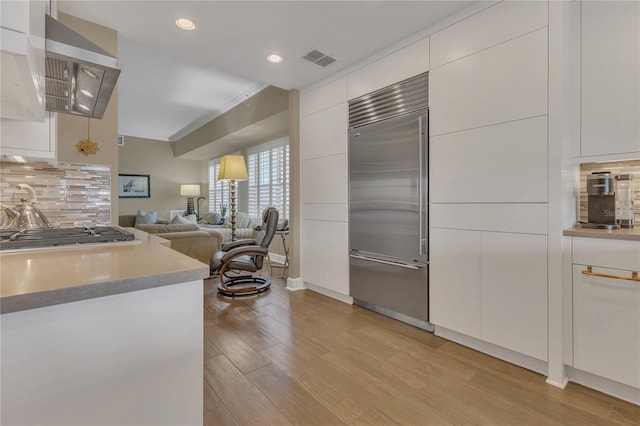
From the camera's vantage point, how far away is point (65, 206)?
7.86 feet

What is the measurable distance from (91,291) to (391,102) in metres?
2.68

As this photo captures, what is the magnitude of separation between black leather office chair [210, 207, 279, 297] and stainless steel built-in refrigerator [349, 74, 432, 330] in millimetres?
1174

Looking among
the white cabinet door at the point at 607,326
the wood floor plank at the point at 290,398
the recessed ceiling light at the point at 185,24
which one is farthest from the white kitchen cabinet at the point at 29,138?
the white cabinet door at the point at 607,326

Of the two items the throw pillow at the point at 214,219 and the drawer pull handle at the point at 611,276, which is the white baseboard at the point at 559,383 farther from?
the throw pillow at the point at 214,219

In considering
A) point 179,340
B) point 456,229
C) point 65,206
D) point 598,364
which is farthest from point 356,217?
point 65,206

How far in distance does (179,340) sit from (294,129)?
3.30m

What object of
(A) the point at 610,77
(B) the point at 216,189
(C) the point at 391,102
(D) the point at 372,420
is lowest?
(D) the point at 372,420

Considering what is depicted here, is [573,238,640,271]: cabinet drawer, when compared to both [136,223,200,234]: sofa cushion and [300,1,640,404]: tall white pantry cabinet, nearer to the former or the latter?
[300,1,640,404]: tall white pantry cabinet

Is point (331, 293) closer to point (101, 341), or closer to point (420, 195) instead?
point (420, 195)

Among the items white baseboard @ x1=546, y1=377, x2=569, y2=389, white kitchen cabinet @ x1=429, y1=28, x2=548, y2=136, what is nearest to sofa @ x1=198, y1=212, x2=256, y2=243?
white kitchen cabinet @ x1=429, y1=28, x2=548, y2=136

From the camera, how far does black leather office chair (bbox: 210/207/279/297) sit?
354 centimetres

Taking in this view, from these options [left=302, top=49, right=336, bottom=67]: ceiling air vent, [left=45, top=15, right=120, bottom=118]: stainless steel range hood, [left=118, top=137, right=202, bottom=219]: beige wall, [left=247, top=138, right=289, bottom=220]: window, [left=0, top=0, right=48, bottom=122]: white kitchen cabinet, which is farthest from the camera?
[left=118, top=137, right=202, bottom=219]: beige wall

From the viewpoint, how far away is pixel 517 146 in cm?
198

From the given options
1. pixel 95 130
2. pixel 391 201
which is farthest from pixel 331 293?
pixel 95 130
